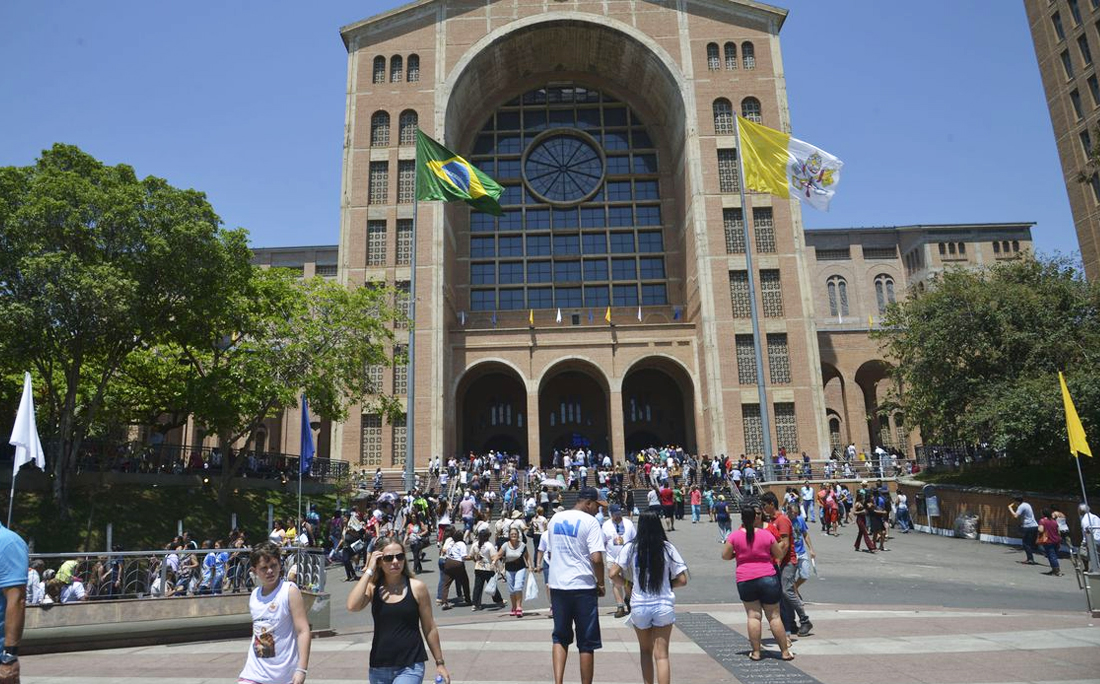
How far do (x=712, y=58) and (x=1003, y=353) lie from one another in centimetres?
2476

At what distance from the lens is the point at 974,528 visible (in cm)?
2161

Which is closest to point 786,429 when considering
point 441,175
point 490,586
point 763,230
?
point 763,230

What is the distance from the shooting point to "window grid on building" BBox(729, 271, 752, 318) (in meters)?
38.5

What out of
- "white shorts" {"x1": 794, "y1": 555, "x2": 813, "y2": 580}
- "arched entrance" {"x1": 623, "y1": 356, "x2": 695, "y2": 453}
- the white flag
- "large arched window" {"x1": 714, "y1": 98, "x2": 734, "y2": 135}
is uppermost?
"large arched window" {"x1": 714, "y1": 98, "x2": 734, "y2": 135}

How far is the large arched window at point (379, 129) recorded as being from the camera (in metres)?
41.1

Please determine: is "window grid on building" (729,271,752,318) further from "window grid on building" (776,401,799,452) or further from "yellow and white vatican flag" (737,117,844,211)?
"yellow and white vatican flag" (737,117,844,211)

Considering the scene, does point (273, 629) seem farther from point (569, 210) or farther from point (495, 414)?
point (569, 210)

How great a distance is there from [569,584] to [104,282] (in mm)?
18823

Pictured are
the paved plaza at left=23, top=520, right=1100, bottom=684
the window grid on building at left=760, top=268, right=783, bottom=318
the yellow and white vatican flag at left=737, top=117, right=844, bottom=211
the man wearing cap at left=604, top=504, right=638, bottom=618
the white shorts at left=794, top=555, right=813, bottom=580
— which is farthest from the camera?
the window grid on building at left=760, top=268, right=783, bottom=318

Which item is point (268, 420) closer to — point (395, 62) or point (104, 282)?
point (395, 62)

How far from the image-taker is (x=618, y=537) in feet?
26.0

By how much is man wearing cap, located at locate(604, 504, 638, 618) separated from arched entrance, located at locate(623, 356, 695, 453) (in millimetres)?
35424

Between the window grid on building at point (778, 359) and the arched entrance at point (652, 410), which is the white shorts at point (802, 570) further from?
the arched entrance at point (652, 410)

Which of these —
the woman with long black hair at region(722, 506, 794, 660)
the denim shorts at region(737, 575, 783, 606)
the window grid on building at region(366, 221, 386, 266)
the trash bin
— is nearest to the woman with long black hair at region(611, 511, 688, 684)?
the woman with long black hair at region(722, 506, 794, 660)
